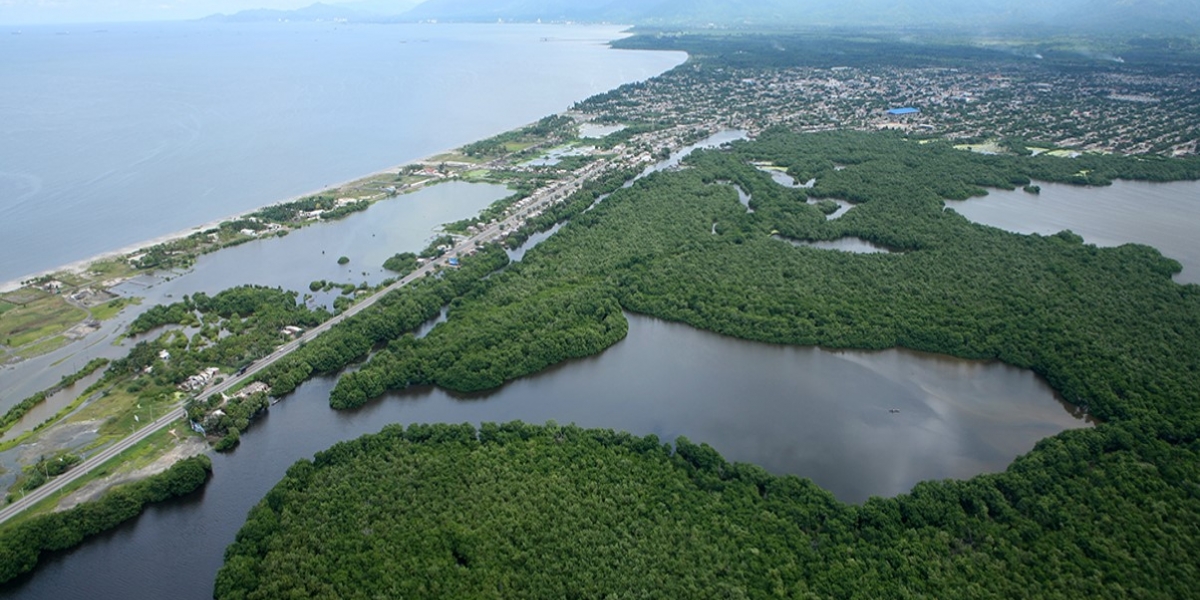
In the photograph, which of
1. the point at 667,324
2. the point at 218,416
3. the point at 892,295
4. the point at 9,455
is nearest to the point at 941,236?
the point at 892,295

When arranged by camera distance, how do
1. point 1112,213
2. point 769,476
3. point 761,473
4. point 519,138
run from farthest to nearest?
point 519,138
point 1112,213
point 761,473
point 769,476

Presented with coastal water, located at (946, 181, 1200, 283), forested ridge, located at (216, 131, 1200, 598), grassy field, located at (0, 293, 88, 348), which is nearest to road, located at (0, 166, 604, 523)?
forested ridge, located at (216, 131, 1200, 598)

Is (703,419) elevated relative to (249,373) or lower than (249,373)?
lower

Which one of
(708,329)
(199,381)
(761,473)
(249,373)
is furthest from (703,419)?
(199,381)

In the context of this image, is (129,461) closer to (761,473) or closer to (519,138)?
(761,473)

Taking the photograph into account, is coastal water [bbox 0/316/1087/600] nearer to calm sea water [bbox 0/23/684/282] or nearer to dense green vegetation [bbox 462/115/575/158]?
calm sea water [bbox 0/23/684/282]

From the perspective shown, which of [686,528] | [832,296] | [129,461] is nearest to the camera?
[686,528]

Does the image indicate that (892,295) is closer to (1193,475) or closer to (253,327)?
(1193,475)
